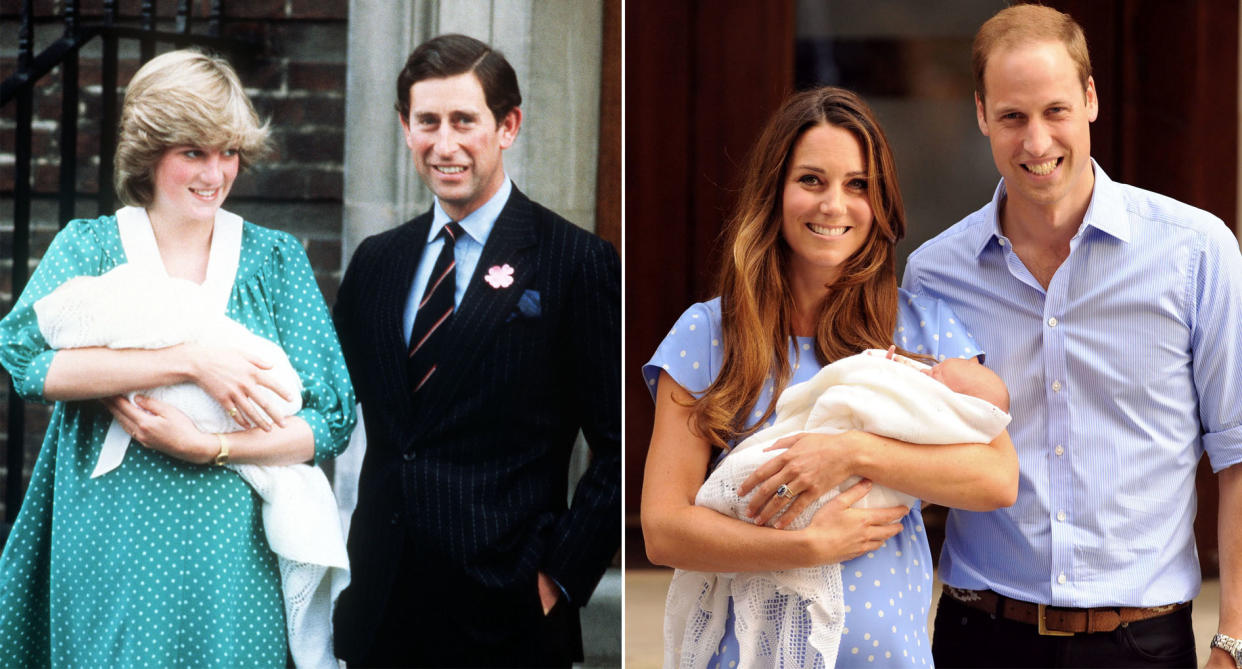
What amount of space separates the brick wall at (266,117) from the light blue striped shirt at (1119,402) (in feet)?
4.89

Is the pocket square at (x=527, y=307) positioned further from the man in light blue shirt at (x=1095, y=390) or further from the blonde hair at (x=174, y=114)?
the man in light blue shirt at (x=1095, y=390)

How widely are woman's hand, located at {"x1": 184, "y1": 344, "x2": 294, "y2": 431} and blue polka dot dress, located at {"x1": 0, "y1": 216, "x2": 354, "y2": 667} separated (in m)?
0.07

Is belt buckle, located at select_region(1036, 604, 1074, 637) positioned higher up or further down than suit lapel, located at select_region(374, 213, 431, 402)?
further down

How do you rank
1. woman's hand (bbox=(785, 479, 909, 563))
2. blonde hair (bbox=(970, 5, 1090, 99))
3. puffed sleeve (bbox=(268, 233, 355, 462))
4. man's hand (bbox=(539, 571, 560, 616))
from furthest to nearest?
1. man's hand (bbox=(539, 571, 560, 616))
2. puffed sleeve (bbox=(268, 233, 355, 462))
3. blonde hair (bbox=(970, 5, 1090, 99))
4. woman's hand (bbox=(785, 479, 909, 563))

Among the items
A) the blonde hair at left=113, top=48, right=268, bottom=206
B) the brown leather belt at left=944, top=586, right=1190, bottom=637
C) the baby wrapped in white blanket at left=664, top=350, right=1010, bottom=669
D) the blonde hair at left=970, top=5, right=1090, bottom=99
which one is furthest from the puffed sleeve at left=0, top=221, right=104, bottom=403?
the brown leather belt at left=944, top=586, right=1190, bottom=637

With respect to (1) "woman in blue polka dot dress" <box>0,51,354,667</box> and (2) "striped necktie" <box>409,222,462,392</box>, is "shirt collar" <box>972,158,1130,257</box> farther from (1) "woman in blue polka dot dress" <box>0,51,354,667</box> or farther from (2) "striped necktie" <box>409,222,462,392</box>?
(1) "woman in blue polka dot dress" <box>0,51,354,667</box>

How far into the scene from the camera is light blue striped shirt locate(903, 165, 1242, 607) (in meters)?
2.40

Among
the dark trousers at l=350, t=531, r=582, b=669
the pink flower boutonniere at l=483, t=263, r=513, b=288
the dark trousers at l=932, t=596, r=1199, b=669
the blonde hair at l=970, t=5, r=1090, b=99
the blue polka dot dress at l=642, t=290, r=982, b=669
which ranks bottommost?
the dark trousers at l=350, t=531, r=582, b=669

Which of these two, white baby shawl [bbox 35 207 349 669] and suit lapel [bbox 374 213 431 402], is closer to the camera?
white baby shawl [bbox 35 207 349 669]

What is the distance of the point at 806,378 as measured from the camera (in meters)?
2.34

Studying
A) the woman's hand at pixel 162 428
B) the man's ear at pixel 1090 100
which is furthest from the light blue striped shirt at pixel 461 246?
the man's ear at pixel 1090 100

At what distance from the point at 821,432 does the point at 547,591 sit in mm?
894

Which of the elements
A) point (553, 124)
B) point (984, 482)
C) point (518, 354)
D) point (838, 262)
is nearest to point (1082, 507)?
point (984, 482)

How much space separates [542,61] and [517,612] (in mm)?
1238
